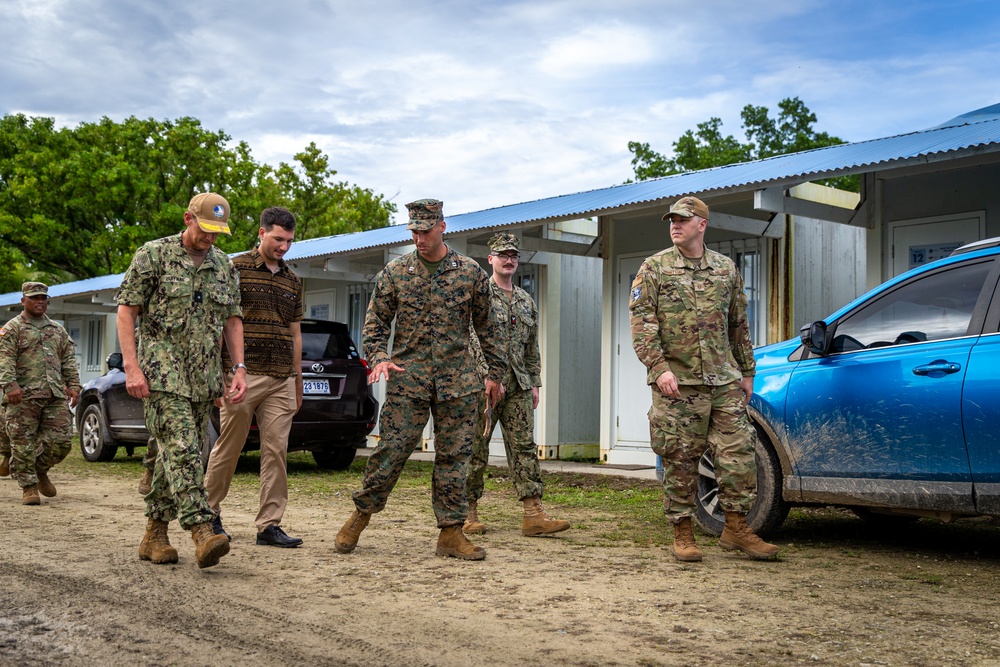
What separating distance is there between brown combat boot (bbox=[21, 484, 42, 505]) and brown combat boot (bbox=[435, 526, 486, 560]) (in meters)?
4.51

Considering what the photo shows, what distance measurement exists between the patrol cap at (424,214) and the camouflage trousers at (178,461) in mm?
1542

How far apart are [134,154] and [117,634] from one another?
35385 mm

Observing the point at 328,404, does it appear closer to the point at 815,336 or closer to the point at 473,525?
the point at 473,525

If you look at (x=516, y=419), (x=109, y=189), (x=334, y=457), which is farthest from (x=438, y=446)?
(x=109, y=189)

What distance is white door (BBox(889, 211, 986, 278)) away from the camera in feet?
31.8

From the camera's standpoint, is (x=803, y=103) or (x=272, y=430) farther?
(x=803, y=103)

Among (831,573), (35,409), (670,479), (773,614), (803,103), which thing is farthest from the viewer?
(803,103)

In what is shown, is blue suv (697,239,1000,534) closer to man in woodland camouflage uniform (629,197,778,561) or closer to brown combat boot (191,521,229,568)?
man in woodland camouflage uniform (629,197,778,561)

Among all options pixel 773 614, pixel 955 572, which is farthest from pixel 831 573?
pixel 773 614

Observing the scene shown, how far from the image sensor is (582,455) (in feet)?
47.4

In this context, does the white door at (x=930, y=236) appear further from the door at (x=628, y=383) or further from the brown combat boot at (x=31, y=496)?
the brown combat boot at (x=31, y=496)

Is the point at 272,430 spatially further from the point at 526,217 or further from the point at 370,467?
the point at 526,217

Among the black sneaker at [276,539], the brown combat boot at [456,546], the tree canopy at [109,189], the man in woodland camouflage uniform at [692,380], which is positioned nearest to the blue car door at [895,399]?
the man in woodland camouflage uniform at [692,380]

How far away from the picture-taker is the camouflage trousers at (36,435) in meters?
9.24
